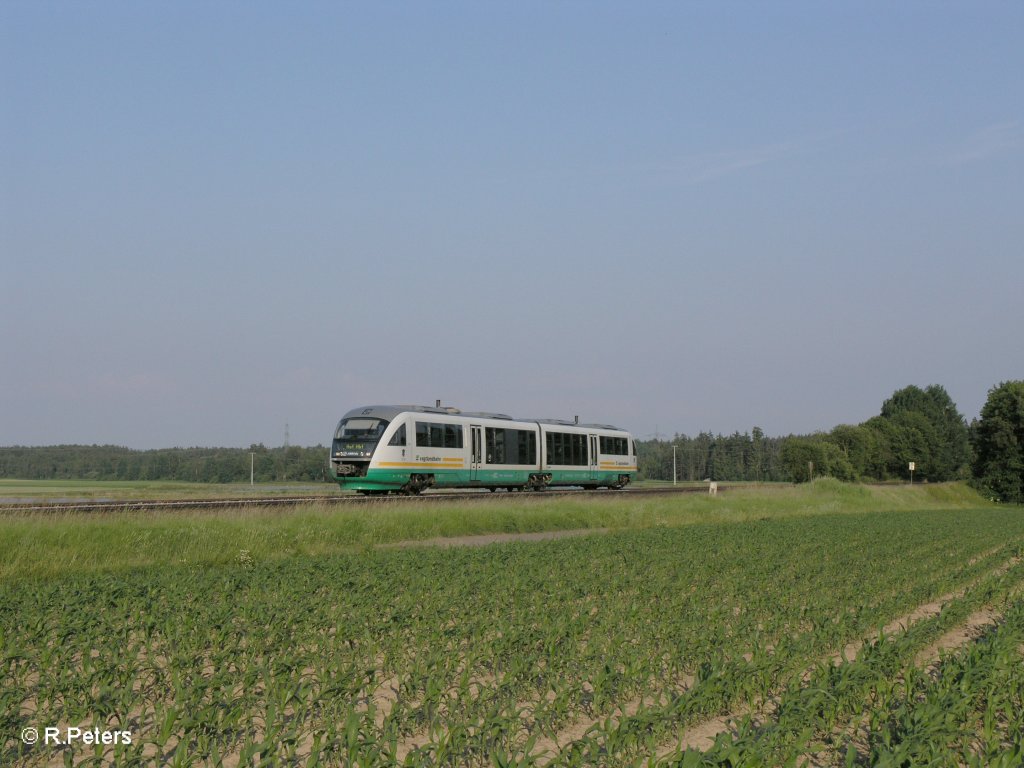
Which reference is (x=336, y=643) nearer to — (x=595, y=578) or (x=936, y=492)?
(x=595, y=578)

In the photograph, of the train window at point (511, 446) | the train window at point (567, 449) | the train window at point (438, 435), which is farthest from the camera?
the train window at point (567, 449)

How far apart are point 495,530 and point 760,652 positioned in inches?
726

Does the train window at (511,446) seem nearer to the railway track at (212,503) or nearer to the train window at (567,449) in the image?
the train window at (567,449)

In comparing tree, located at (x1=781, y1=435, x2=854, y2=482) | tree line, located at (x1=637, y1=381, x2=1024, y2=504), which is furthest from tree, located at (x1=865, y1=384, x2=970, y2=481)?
tree, located at (x1=781, y1=435, x2=854, y2=482)

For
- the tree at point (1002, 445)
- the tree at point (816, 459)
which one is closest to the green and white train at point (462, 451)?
the tree at point (1002, 445)

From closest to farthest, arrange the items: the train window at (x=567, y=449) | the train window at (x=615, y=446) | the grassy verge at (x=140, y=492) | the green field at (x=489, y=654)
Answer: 1. the green field at (x=489, y=654)
2. the grassy verge at (x=140, y=492)
3. the train window at (x=567, y=449)
4. the train window at (x=615, y=446)

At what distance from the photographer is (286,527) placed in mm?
21516

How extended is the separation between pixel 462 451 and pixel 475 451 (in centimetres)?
95

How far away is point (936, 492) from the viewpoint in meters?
72.9

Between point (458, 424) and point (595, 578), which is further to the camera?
point (458, 424)

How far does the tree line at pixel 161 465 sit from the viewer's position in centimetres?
10988

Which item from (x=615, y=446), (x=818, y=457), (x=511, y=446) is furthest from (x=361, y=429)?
(x=818, y=457)

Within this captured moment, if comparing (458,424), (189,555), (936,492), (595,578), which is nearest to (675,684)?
(595,578)

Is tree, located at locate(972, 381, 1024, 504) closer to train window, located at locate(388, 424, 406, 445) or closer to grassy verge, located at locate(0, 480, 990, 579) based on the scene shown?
grassy verge, located at locate(0, 480, 990, 579)
